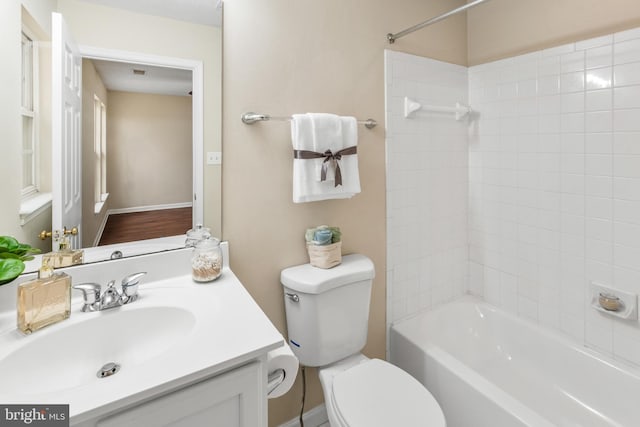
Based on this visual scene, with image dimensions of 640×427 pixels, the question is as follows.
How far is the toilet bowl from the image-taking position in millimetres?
1142

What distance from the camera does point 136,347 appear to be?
984 millimetres

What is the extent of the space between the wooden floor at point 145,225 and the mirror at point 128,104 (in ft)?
0.05

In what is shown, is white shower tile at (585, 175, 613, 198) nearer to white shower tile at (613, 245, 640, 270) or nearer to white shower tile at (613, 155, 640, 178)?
white shower tile at (613, 155, 640, 178)

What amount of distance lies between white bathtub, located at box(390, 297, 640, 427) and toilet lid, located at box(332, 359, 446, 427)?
10.5 inches

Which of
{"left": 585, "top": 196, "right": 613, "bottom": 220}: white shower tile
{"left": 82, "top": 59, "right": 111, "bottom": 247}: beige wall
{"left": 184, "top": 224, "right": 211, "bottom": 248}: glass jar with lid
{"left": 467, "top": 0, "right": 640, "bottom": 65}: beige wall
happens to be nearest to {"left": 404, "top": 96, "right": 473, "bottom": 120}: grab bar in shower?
{"left": 467, "top": 0, "right": 640, "bottom": 65}: beige wall

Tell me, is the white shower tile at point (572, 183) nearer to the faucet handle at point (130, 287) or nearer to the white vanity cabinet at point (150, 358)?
the white vanity cabinet at point (150, 358)

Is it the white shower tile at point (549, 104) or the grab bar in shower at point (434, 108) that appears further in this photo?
the grab bar in shower at point (434, 108)

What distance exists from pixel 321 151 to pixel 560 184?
1.24m

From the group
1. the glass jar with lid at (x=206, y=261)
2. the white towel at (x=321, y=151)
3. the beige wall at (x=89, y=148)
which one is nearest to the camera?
the beige wall at (x=89, y=148)

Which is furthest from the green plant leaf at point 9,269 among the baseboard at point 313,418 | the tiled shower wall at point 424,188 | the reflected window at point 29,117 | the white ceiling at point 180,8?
the tiled shower wall at point 424,188

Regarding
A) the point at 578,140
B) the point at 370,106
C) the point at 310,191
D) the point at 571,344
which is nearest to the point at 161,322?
the point at 310,191

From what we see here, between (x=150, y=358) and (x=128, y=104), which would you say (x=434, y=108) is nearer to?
(x=128, y=104)

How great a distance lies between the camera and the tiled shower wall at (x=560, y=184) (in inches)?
57.9

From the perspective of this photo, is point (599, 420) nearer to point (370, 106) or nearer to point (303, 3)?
point (370, 106)
